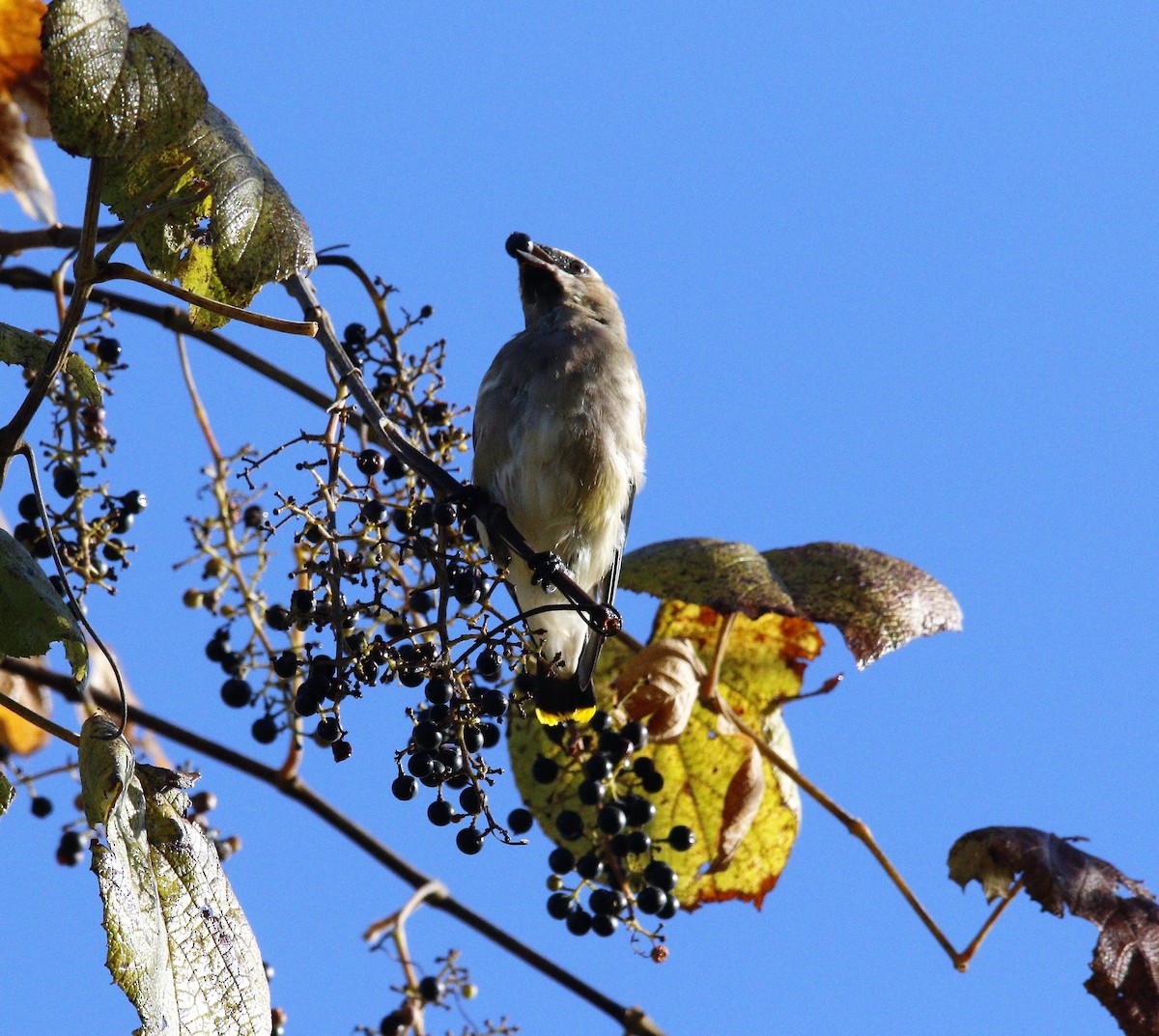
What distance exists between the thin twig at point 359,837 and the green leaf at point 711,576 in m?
0.86

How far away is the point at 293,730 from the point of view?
10.3 feet

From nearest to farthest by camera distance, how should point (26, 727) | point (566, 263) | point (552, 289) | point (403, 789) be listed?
point (403, 789) → point (26, 727) → point (552, 289) → point (566, 263)

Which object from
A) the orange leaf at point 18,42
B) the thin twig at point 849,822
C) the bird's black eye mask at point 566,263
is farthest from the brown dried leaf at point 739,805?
the bird's black eye mask at point 566,263

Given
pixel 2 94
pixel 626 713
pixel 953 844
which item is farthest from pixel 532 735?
pixel 2 94

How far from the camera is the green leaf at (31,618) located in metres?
1.97

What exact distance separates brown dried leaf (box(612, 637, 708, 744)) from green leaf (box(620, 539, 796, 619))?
0.24 m

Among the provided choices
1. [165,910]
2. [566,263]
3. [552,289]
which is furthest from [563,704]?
[566,263]

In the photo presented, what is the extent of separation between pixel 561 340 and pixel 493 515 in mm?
1131

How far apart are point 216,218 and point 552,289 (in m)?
2.82

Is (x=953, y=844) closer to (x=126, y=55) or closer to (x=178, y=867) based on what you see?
(x=178, y=867)

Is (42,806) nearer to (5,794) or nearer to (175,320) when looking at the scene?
(175,320)

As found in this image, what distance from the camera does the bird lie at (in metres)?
4.11

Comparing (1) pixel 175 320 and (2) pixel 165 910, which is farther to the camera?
(1) pixel 175 320

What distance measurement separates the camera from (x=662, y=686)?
3.22m
